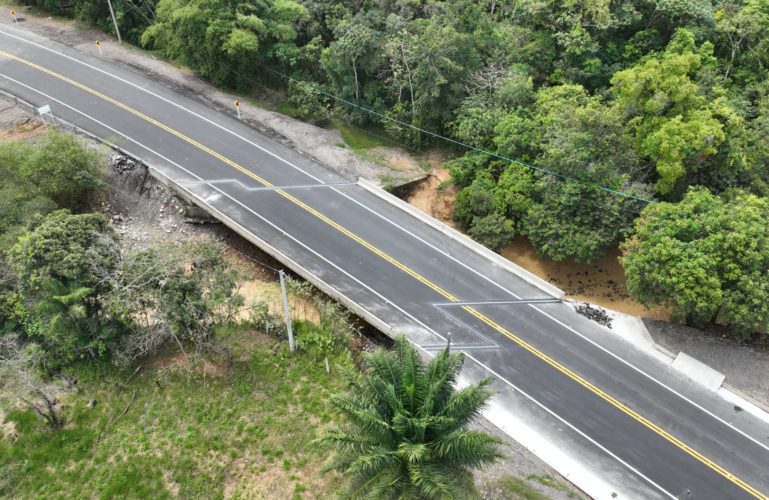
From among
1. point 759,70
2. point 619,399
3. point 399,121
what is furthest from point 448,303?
point 759,70

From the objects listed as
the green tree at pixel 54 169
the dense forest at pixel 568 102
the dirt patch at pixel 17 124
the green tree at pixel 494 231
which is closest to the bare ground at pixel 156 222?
the dirt patch at pixel 17 124

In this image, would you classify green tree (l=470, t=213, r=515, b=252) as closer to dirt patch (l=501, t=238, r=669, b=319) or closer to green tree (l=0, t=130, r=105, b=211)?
dirt patch (l=501, t=238, r=669, b=319)

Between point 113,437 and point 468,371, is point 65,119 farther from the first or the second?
point 468,371

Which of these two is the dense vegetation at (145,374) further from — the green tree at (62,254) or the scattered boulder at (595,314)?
the scattered boulder at (595,314)

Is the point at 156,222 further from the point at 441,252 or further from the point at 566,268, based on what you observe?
the point at 566,268

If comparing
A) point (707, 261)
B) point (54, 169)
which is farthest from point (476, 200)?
point (54, 169)
